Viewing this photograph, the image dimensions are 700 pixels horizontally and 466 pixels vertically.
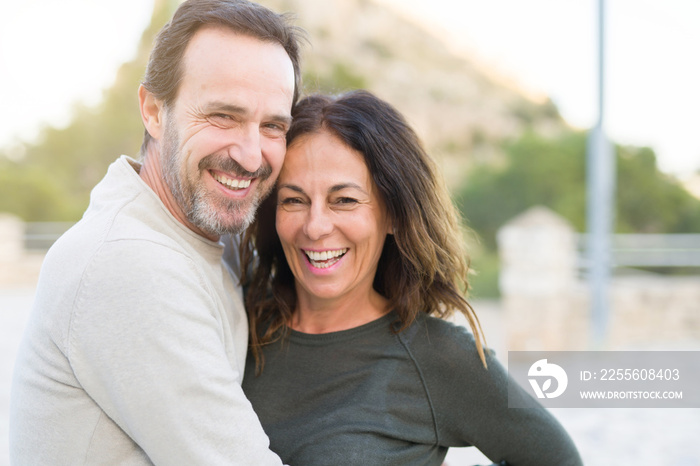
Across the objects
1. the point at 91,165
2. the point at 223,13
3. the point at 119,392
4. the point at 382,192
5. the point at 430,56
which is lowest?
the point at 119,392

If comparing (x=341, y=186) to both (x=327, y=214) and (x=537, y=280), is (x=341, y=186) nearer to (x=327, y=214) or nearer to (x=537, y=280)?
(x=327, y=214)

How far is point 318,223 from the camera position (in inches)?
81.2

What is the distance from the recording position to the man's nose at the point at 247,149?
6.35 feet

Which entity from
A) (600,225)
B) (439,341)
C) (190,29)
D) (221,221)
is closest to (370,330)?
(439,341)

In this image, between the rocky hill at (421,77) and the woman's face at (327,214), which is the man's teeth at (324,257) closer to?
the woman's face at (327,214)

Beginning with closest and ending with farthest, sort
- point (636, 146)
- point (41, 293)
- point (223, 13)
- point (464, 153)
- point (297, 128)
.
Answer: point (41, 293)
point (223, 13)
point (297, 128)
point (636, 146)
point (464, 153)

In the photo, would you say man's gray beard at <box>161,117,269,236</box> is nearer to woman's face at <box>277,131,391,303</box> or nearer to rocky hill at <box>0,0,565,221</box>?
woman's face at <box>277,131,391,303</box>

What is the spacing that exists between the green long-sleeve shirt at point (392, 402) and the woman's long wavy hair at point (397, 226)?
0.08 m

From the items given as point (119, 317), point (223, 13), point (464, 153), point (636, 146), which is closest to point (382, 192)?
point (223, 13)

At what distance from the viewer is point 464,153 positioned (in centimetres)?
2827

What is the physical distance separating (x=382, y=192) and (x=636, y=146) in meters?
16.8

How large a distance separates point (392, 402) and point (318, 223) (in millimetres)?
599

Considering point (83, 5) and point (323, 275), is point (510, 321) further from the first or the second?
point (83, 5)

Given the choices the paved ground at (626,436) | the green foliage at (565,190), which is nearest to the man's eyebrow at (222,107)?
the paved ground at (626,436)
